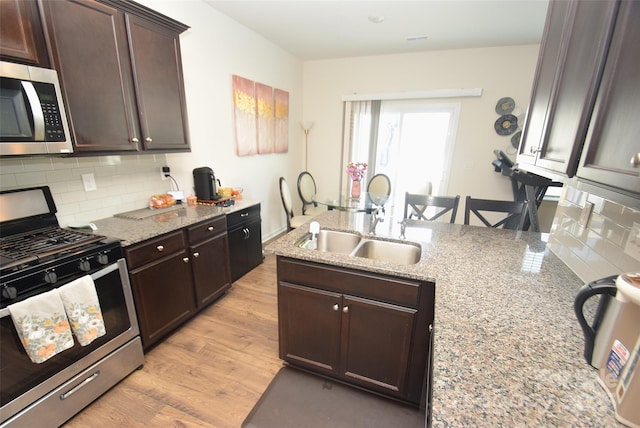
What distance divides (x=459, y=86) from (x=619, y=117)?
3.74 metres

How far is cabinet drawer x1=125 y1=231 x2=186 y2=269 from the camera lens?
5.54 feet

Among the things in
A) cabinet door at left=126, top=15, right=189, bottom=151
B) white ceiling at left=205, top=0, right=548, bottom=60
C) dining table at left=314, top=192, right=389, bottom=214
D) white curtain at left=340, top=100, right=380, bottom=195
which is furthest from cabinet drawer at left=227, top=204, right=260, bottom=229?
white ceiling at left=205, top=0, right=548, bottom=60

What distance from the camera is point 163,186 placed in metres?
2.49

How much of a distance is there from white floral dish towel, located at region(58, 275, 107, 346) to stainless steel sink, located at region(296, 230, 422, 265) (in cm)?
113

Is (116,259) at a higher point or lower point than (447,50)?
lower

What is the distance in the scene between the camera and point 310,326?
5.37 feet

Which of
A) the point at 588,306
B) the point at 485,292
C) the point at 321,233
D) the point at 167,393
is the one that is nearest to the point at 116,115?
the point at 321,233

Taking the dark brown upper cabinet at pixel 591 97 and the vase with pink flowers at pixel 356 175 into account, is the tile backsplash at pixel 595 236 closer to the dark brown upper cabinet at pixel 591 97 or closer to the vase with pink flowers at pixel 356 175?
the dark brown upper cabinet at pixel 591 97

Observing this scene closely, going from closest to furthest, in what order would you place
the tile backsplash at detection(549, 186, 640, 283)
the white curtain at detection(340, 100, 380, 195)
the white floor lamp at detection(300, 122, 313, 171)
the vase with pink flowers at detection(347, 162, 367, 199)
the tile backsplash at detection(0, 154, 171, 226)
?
the tile backsplash at detection(549, 186, 640, 283) < the tile backsplash at detection(0, 154, 171, 226) < the vase with pink flowers at detection(347, 162, 367, 199) < the white curtain at detection(340, 100, 380, 195) < the white floor lamp at detection(300, 122, 313, 171)

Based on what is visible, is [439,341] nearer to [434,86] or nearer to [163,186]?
[163,186]

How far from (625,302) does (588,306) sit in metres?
0.53

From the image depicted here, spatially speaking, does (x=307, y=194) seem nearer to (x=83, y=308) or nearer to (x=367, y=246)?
(x=367, y=246)

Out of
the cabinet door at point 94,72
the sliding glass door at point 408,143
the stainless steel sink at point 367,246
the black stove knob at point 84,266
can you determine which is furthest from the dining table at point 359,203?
the black stove knob at point 84,266

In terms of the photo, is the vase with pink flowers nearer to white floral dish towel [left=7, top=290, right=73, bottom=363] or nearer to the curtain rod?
the curtain rod
